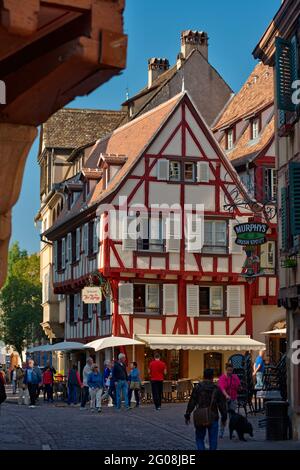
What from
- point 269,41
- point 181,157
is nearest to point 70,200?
point 181,157

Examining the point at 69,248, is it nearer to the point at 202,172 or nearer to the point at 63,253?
the point at 63,253

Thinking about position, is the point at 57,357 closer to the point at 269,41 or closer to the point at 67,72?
the point at 269,41

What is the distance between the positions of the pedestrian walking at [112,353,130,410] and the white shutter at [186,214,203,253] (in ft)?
36.5

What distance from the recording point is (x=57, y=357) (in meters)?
58.2

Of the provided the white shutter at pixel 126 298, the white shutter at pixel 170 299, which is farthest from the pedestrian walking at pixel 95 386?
the white shutter at pixel 170 299

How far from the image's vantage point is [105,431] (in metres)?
20.7

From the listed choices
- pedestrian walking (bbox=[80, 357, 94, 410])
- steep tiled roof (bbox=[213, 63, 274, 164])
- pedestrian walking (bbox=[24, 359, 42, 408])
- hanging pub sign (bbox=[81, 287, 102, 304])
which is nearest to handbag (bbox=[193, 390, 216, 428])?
pedestrian walking (bbox=[80, 357, 94, 410])

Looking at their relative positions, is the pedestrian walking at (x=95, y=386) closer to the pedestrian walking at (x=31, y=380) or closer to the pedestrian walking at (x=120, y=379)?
the pedestrian walking at (x=120, y=379)

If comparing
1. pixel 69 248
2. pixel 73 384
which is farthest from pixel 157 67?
pixel 73 384

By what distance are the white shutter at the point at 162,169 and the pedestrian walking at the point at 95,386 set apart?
12.8 m

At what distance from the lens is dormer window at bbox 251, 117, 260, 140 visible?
1746 inches

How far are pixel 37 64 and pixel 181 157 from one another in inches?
1397

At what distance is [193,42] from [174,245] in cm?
1703

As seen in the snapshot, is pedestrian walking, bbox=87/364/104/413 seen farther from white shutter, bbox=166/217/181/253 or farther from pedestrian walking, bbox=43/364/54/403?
white shutter, bbox=166/217/181/253
